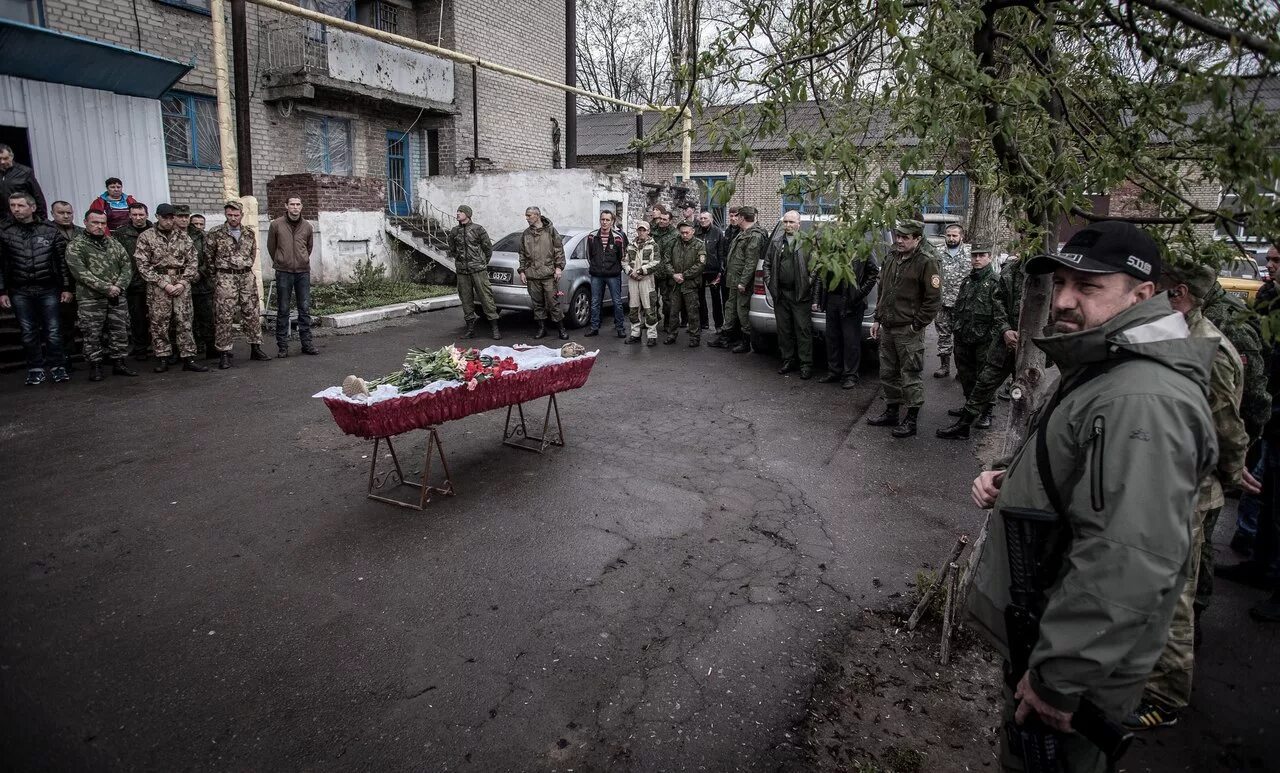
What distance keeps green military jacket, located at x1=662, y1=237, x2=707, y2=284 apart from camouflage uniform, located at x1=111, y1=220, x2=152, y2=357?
651 cm

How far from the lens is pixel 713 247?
11.1 metres

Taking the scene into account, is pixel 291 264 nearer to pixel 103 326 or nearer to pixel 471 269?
pixel 103 326

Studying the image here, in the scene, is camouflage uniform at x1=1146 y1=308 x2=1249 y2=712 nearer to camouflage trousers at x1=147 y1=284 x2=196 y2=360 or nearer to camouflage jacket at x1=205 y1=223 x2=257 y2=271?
camouflage trousers at x1=147 y1=284 x2=196 y2=360

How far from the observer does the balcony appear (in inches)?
617

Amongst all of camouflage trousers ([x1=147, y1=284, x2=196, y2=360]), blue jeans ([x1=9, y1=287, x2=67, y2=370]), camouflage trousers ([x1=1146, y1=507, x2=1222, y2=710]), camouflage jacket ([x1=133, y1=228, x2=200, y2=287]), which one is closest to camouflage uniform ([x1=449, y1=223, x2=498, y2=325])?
camouflage jacket ([x1=133, y1=228, x2=200, y2=287])

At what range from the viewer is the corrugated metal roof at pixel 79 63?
8.71 metres

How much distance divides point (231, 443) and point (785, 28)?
561cm

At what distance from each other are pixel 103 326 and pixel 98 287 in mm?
495

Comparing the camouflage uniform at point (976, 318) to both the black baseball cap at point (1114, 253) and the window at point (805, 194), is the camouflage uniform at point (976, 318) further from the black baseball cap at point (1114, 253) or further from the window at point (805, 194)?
the black baseball cap at point (1114, 253)

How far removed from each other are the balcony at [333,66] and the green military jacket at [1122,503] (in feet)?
55.3

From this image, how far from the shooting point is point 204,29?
1467 centimetres

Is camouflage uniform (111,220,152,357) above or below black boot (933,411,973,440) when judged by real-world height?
above

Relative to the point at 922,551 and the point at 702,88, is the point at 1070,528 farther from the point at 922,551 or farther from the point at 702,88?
the point at 922,551

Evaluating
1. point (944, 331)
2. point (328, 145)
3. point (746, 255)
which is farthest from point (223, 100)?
point (944, 331)
